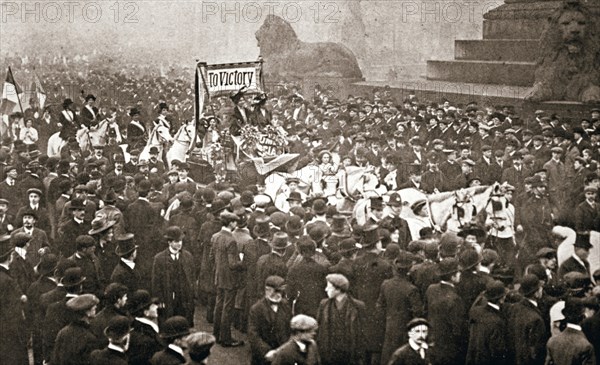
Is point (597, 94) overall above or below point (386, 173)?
above

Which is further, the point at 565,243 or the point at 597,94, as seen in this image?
the point at 597,94

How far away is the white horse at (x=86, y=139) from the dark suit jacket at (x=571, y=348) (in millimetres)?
10332

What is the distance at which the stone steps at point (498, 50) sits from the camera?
71.6ft

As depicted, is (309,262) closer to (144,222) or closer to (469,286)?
(469,286)

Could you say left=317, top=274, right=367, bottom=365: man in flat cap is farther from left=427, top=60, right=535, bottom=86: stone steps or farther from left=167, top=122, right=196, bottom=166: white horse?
left=427, top=60, right=535, bottom=86: stone steps

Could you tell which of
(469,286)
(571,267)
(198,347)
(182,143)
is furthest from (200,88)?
(198,347)

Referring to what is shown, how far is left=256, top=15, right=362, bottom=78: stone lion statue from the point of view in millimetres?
26016

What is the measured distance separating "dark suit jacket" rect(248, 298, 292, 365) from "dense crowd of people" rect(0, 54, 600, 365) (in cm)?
1

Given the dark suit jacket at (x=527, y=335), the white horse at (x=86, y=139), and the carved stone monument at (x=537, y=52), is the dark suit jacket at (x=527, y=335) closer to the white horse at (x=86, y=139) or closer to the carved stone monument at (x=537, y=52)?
the white horse at (x=86, y=139)

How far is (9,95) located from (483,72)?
14024 millimetres

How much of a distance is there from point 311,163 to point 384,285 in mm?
5225

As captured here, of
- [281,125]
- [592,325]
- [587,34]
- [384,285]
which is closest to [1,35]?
[281,125]

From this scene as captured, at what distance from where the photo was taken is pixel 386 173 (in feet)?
39.0

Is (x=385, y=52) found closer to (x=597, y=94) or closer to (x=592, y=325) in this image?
(x=597, y=94)
